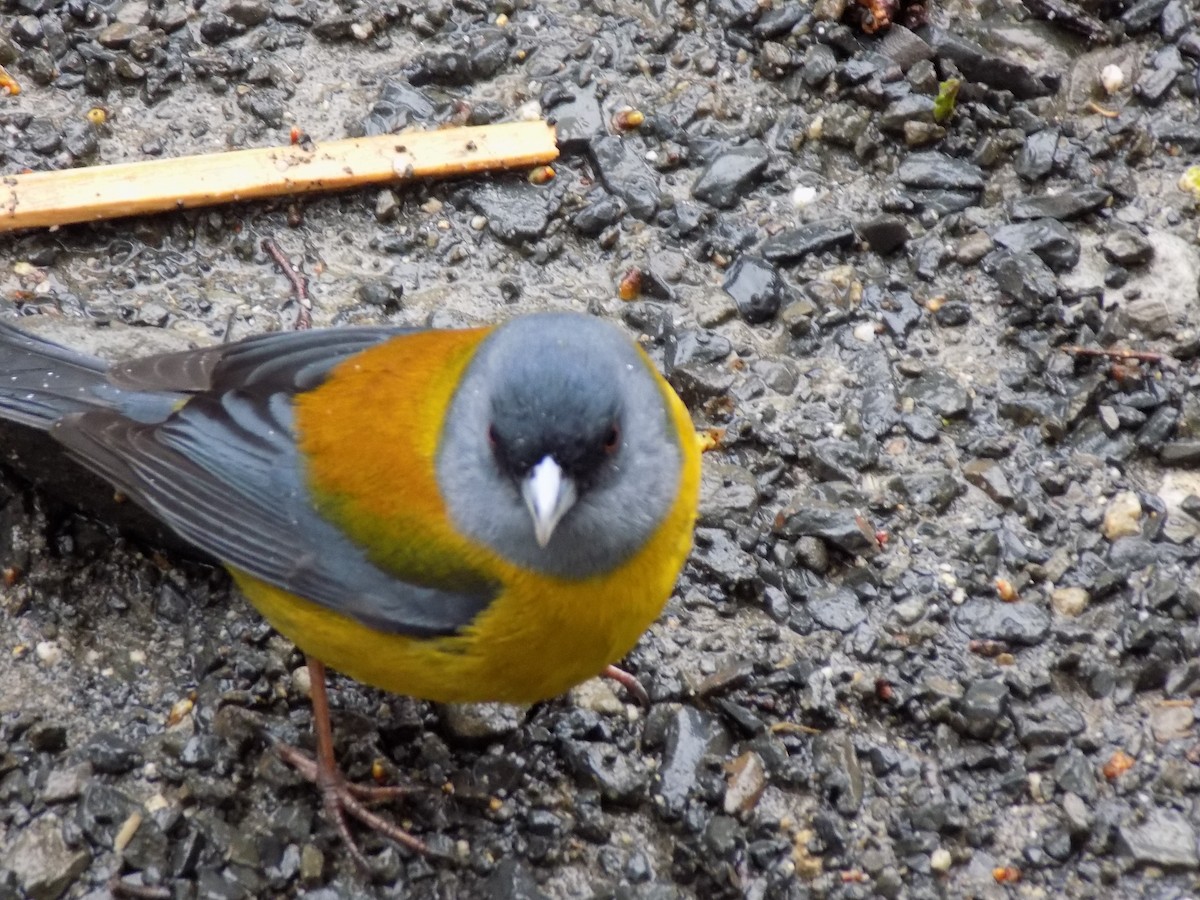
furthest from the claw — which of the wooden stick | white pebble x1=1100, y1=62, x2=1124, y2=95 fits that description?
white pebble x1=1100, y1=62, x2=1124, y2=95

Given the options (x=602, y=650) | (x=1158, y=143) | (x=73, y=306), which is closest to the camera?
(x=602, y=650)

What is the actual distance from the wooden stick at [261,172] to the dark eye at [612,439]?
231 cm

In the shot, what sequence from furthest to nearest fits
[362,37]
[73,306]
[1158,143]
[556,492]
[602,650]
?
1. [362,37]
2. [1158,143]
3. [73,306]
4. [602,650]
5. [556,492]

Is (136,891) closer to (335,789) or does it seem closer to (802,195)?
(335,789)

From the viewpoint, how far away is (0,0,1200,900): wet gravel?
13.0 feet

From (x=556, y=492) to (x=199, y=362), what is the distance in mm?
1515

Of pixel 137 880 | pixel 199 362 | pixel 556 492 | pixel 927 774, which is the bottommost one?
pixel 137 880

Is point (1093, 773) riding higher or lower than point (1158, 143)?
lower

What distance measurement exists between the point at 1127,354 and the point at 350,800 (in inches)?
120

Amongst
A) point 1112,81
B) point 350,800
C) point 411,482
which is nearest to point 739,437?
point 411,482

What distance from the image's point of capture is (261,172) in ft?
16.8

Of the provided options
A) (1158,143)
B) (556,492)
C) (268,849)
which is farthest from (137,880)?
(1158,143)

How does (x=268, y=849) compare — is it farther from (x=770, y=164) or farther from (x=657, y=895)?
(x=770, y=164)

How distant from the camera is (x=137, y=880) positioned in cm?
382
